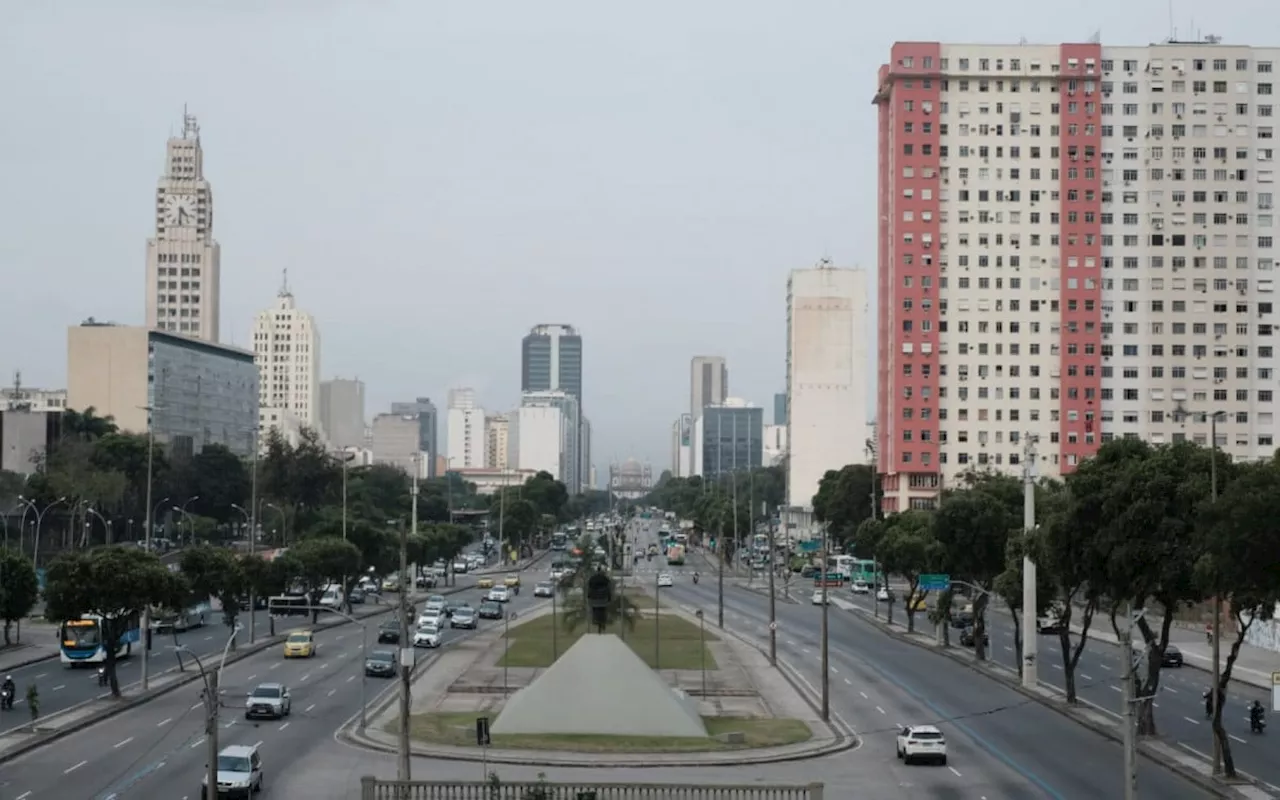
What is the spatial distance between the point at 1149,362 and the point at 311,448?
9162cm

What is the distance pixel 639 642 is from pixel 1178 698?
33073 millimetres

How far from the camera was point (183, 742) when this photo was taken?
171 ft

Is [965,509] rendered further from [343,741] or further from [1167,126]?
[1167,126]

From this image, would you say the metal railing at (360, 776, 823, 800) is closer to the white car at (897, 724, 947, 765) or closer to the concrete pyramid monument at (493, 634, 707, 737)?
the white car at (897, 724, 947, 765)

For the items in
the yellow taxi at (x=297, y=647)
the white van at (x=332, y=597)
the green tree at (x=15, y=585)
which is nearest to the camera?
the green tree at (x=15, y=585)

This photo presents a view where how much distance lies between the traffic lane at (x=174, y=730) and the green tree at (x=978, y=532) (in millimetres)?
30991

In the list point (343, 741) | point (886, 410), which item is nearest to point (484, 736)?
point (343, 741)

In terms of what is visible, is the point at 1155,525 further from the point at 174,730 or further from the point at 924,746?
the point at 174,730

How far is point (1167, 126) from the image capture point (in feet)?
456

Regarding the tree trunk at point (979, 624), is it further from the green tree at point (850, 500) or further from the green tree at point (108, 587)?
the green tree at point (850, 500)

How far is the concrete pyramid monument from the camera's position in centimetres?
5519

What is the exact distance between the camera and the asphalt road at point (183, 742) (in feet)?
142

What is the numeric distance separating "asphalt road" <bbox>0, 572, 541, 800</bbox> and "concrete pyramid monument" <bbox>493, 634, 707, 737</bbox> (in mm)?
7425

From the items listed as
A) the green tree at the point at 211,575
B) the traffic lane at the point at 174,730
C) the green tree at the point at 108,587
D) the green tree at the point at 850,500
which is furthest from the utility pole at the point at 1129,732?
the green tree at the point at 850,500
